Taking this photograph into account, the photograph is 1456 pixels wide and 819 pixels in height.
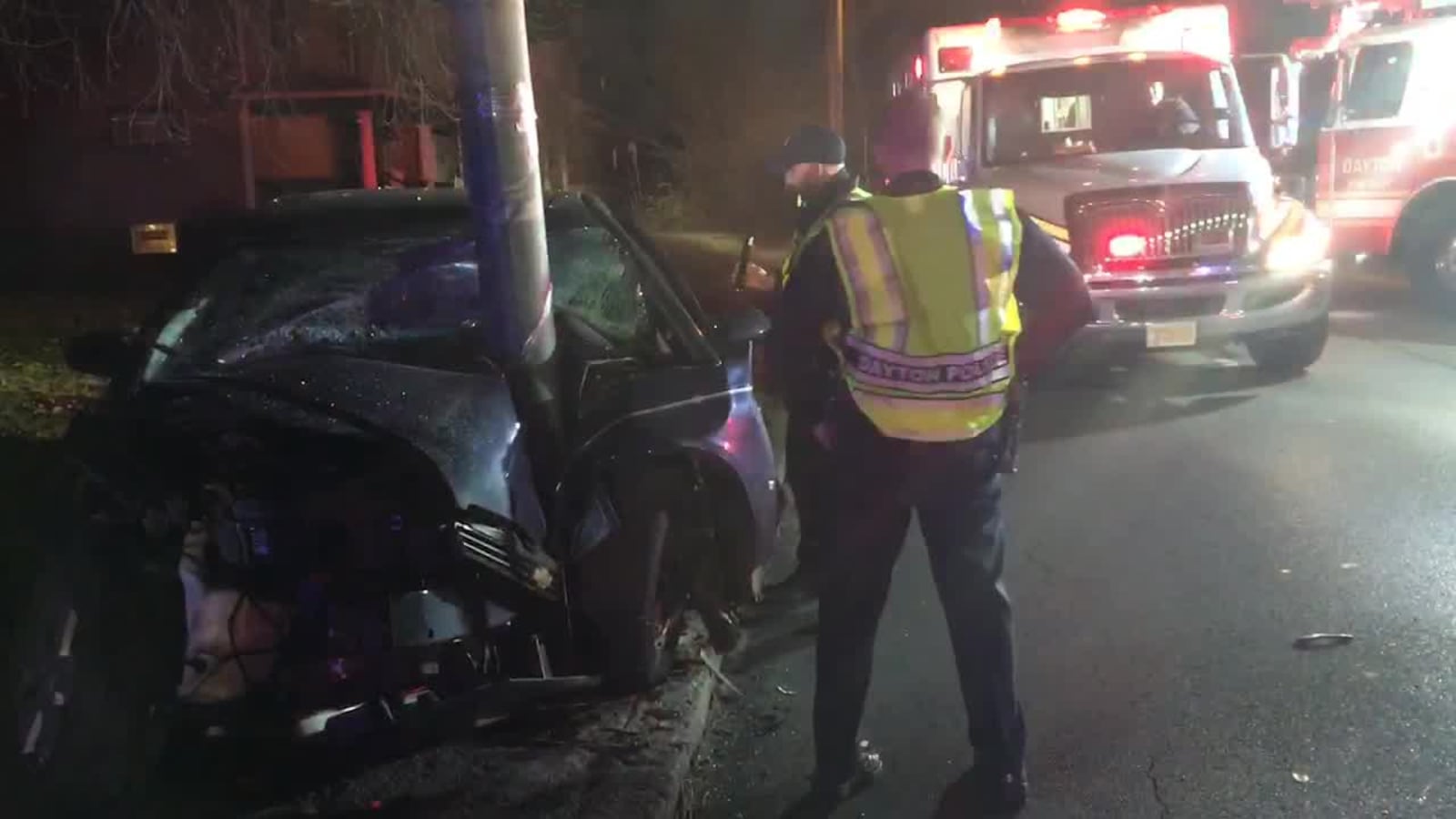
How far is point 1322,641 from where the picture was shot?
5.12 meters

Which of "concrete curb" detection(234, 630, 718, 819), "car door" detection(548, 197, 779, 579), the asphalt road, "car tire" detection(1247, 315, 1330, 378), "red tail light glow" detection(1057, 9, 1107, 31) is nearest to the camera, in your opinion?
"concrete curb" detection(234, 630, 718, 819)

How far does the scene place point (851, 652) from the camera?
3938 millimetres

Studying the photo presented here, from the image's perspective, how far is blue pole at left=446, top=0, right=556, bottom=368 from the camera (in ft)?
14.9

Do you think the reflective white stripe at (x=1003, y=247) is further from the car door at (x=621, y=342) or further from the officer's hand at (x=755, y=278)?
the officer's hand at (x=755, y=278)

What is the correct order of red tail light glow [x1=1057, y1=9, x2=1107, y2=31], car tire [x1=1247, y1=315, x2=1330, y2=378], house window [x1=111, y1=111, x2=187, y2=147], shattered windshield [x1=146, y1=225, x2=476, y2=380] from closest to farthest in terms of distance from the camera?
shattered windshield [x1=146, y1=225, x2=476, y2=380]
car tire [x1=1247, y1=315, x2=1330, y2=378]
red tail light glow [x1=1057, y1=9, x2=1107, y2=31]
house window [x1=111, y1=111, x2=187, y2=147]

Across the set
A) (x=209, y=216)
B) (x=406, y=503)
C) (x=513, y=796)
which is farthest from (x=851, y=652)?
(x=209, y=216)

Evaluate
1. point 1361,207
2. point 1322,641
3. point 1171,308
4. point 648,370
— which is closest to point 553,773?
point 648,370

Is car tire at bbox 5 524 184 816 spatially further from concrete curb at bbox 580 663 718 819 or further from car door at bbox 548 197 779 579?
car door at bbox 548 197 779 579

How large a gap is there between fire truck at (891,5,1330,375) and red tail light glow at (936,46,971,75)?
1 centimetres

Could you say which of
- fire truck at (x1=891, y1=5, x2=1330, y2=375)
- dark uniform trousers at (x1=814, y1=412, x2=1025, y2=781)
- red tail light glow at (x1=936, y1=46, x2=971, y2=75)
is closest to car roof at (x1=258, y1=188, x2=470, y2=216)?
dark uniform trousers at (x1=814, y1=412, x2=1025, y2=781)

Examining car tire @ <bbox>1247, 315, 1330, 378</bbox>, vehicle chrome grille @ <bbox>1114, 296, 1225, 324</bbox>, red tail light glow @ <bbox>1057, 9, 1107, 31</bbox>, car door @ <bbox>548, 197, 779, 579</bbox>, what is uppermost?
red tail light glow @ <bbox>1057, 9, 1107, 31</bbox>

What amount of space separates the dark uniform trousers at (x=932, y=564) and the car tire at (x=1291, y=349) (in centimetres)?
648

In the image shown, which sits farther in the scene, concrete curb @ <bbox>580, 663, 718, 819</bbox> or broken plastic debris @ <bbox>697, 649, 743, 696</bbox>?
broken plastic debris @ <bbox>697, 649, 743, 696</bbox>

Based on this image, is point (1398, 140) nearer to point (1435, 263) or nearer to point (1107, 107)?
point (1435, 263)
